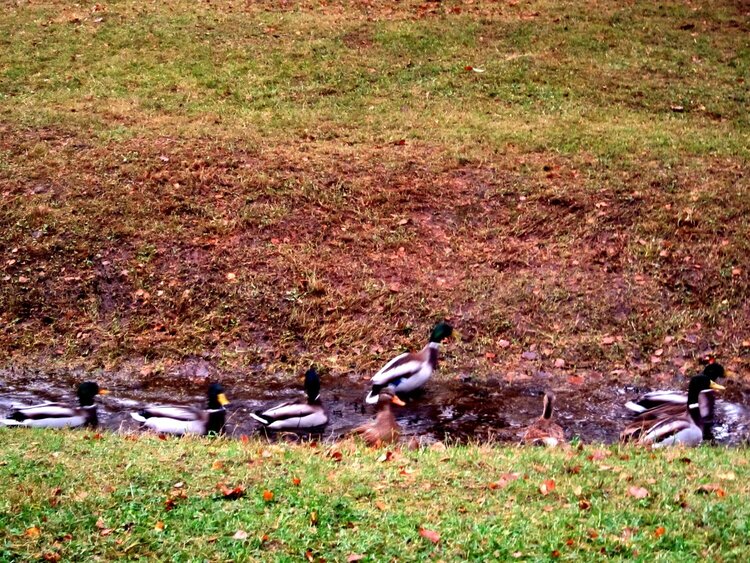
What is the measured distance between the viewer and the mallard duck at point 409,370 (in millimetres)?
10492

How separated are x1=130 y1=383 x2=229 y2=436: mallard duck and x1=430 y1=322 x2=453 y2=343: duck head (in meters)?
2.82

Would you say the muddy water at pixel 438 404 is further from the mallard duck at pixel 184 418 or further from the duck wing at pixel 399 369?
the duck wing at pixel 399 369

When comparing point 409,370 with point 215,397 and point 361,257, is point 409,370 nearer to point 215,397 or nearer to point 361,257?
point 215,397

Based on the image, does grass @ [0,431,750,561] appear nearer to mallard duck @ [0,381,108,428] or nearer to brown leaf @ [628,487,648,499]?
brown leaf @ [628,487,648,499]

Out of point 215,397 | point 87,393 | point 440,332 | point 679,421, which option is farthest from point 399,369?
point 87,393

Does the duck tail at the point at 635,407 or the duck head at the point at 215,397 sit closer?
the duck head at the point at 215,397

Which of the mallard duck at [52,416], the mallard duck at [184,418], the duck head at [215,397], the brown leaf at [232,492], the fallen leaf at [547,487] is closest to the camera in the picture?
the brown leaf at [232,492]

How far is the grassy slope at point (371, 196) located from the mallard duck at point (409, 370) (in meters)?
0.60

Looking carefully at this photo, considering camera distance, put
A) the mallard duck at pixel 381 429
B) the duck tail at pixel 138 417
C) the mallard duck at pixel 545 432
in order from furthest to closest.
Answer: the duck tail at pixel 138 417, the mallard duck at pixel 381 429, the mallard duck at pixel 545 432

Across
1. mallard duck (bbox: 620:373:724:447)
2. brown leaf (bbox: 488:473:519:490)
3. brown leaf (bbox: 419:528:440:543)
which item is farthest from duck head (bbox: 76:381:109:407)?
mallard duck (bbox: 620:373:724:447)

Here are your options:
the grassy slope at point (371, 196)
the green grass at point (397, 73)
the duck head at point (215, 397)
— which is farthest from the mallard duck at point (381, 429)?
the green grass at point (397, 73)

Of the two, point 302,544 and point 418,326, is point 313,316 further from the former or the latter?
point 302,544

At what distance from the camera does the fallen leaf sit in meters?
6.71

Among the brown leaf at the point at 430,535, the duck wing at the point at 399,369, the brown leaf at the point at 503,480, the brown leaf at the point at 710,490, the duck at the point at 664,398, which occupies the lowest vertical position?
the duck at the point at 664,398
